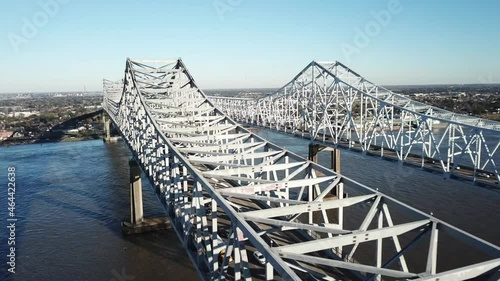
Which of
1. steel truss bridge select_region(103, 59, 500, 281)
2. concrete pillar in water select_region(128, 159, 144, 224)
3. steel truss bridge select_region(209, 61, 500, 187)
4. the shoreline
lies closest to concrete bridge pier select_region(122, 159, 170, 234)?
concrete pillar in water select_region(128, 159, 144, 224)

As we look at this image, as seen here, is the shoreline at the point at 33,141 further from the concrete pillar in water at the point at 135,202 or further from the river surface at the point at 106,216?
the concrete pillar in water at the point at 135,202

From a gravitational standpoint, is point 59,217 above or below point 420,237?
below

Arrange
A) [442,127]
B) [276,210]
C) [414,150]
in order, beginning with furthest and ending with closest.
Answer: [442,127], [414,150], [276,210]

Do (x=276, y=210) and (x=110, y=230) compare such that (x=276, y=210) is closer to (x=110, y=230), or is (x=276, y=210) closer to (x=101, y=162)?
(x=110, y=230)

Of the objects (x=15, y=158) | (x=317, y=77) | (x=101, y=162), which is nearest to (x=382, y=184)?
(x=317, y=77)

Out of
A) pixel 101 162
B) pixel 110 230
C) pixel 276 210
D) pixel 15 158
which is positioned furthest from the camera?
pixel 15 158

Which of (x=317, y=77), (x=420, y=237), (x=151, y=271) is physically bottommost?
(x=151, y=271)

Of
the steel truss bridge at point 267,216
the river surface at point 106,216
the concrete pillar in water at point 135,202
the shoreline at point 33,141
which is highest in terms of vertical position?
the steel truss bridge at point 267,216

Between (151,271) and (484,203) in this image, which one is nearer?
(151,271)

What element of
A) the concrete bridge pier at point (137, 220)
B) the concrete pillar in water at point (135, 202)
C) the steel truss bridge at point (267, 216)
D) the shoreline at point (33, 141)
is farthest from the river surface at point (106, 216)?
the shoreline at point (33, 141)
